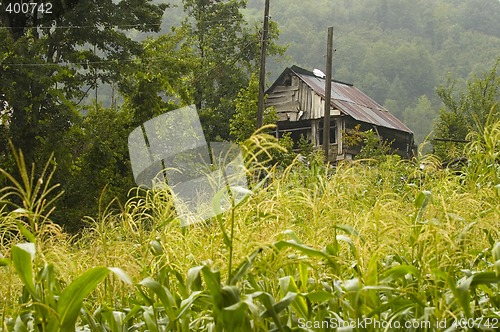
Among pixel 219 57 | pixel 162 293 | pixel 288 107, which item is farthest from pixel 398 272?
pixel 288 107

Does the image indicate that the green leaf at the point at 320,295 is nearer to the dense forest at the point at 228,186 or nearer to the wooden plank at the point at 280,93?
the dense forest at the point at 228,186

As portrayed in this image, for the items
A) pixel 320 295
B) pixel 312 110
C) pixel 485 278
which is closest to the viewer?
pixel 485 278

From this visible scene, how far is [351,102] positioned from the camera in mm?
25031

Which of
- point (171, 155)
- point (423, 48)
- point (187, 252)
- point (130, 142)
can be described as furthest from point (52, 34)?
point (423, 48)

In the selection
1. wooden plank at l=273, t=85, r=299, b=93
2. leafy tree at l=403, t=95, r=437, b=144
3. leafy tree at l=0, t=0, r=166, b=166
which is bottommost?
leafy tree at l=403, t=95, r=437, b=144

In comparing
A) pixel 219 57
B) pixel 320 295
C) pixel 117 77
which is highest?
pixel 219 57

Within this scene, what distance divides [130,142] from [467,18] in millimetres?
36876

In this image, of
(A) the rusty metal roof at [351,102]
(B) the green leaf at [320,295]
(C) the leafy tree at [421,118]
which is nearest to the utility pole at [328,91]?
Answer: (A) the rusty metal roof at [351,102]

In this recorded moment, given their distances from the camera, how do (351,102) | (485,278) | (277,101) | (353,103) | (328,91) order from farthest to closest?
(353,103) → (351,102) → (277,101) → (328,91) → (485,278)

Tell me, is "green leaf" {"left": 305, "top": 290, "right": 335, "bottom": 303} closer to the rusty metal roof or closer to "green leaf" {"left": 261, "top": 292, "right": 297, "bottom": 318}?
"green leaf" {"left": 261, "top": 292, "right": 297, "bottom": 318}

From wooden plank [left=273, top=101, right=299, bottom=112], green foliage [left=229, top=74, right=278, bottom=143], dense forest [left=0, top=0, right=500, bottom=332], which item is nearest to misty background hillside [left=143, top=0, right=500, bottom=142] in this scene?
dense forest [left=0, top=0, right=500, bottom=332]

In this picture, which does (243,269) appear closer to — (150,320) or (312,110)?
(150,320)

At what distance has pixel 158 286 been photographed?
239 centimetres

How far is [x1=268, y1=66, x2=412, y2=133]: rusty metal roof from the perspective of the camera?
2377 centimetres
